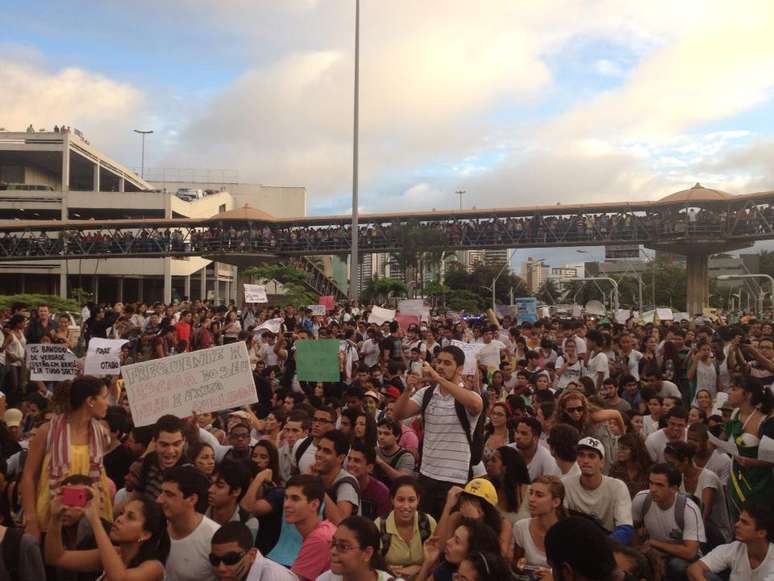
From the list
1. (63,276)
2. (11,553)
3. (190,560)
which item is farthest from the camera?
(63,276)

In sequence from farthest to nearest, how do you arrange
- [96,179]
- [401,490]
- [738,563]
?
[96,179] < [401,490] < [738,563]

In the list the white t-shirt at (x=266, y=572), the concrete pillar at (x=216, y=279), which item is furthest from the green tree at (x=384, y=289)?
the white t-shirt at (x=266, y=572)

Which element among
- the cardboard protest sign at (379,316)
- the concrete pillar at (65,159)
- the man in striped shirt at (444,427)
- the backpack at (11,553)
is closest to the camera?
the backpack at (11,553)

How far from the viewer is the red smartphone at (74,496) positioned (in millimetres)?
4441

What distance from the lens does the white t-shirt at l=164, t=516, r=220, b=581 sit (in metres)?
4.57

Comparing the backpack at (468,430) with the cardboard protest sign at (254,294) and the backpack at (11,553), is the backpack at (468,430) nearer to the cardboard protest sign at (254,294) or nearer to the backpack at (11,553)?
A: the backpack at (11,553)

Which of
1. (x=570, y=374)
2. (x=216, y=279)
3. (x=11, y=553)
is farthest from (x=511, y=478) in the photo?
(x=216, y=279)

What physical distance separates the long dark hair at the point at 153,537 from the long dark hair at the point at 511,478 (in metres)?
2.44

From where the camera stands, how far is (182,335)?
15656mm

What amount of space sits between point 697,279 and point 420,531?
154 ft

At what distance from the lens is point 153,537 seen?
4.53m

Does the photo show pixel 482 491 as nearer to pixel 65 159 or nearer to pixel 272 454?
pixel 272 454

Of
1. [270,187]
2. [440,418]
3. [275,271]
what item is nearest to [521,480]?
[440,418]

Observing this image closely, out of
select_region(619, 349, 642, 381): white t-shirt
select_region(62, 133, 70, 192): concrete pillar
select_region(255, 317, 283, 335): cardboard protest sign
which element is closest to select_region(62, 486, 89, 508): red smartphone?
select_region(619, 349, 642, 381): white t-shirt
